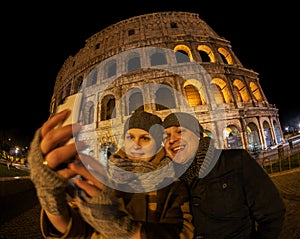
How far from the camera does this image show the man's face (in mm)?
1801

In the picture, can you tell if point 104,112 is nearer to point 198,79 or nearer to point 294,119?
point 198,79

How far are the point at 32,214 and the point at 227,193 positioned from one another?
767cm

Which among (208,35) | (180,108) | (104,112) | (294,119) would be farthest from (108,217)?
(294,119)

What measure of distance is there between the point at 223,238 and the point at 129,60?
2087 centimetres

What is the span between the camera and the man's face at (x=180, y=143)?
1801 mm

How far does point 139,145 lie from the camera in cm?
196

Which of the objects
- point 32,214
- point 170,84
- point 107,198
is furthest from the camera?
point 170,84

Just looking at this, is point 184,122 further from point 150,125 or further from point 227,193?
point 227,193

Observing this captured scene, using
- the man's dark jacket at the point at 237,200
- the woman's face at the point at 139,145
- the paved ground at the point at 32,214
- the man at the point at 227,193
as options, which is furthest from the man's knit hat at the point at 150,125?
the paved ground at the point at 32,214

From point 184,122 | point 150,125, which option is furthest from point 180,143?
point 150,125

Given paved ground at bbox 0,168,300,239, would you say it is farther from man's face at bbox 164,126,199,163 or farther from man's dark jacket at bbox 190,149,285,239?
man's face at bbox 164,126,199,163

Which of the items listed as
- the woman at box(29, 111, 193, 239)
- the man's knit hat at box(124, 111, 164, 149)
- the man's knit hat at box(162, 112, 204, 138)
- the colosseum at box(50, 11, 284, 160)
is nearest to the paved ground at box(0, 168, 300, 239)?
the man's knit hat at box(162, 112, 204, 138)

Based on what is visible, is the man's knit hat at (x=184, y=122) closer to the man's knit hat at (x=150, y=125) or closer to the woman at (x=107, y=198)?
the man's knit hat at (x=150, y=125)

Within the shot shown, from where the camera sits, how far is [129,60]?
20984mm
